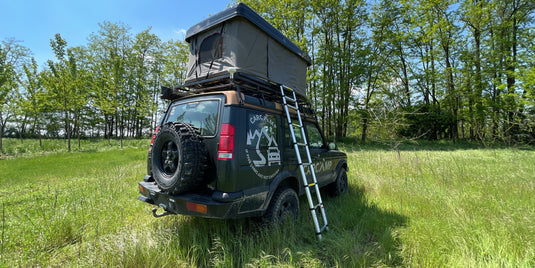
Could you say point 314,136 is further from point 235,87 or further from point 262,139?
point 235,87

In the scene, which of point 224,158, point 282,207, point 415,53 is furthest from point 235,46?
point 415,53

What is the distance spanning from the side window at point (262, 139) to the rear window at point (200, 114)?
1.48 ft

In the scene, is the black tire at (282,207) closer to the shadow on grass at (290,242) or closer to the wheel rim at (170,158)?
the shadow on grass at (290,242)

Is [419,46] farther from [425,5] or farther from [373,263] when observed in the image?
[373,263]

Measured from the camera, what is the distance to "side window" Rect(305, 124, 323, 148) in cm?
398

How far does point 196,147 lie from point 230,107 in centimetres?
61

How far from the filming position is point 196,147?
2.25m

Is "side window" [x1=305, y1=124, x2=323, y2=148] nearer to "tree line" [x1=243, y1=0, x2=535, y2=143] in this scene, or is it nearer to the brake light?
the brake light

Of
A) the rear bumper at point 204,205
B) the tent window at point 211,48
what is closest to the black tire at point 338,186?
the rear bumper at point 204,205

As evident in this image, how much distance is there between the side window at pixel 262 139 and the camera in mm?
2512

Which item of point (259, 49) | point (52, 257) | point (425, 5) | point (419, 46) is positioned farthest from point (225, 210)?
point (419, 46)

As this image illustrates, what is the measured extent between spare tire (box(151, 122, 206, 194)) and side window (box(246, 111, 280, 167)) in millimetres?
589

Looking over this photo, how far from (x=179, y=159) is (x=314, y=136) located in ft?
9.12

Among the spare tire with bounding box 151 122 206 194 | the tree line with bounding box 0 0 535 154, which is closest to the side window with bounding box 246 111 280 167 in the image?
the spare tire with bounding box 151 122 206 194
